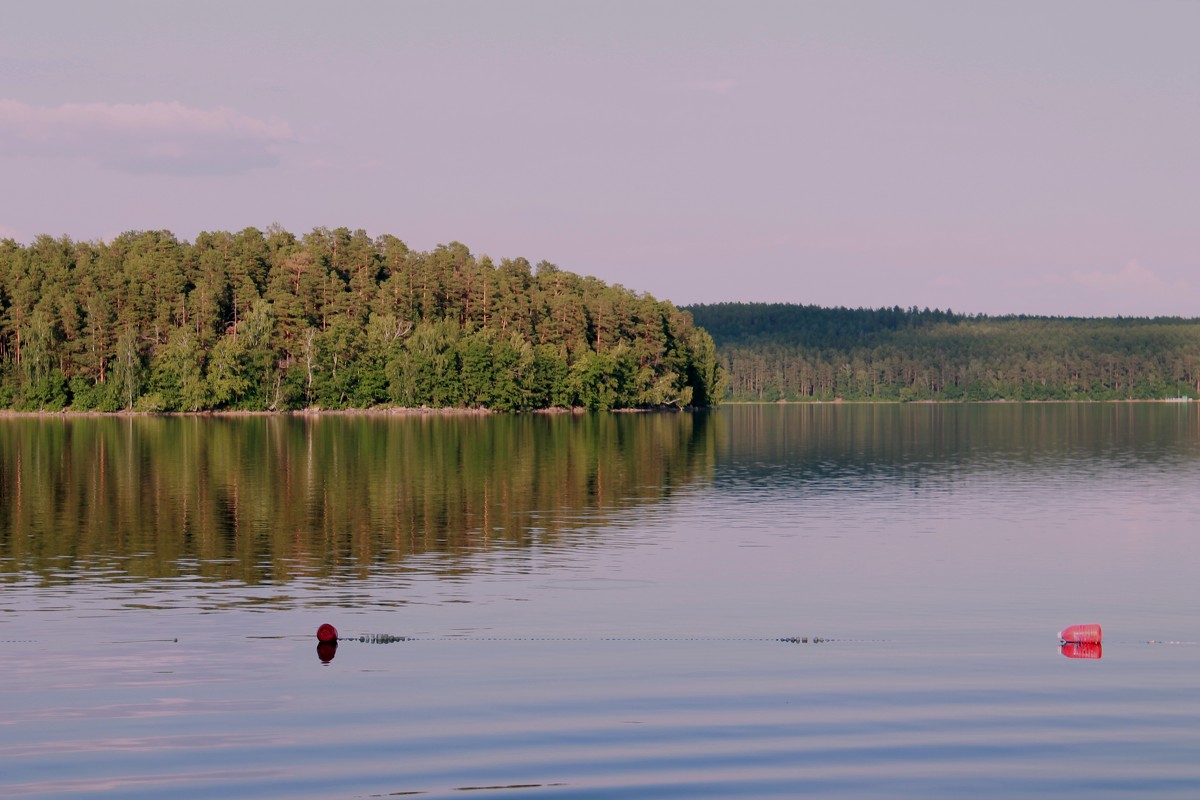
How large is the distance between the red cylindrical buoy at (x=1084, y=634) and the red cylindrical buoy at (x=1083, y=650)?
60 millimetres

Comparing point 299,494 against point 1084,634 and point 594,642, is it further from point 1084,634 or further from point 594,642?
point 1084,634

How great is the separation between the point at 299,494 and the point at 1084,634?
40.2 metres

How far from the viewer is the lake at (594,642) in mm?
19781

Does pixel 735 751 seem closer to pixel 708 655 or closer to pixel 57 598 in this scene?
pixel 708 655

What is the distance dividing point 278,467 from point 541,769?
60.5m

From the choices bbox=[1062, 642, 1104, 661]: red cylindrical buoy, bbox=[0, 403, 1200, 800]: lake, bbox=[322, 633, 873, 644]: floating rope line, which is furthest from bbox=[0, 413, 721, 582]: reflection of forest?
bbox=[1062, 642, 1104, 661]: red cylindrical buoy

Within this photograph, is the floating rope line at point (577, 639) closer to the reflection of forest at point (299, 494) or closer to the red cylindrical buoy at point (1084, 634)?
the red cylindrical buoy at point (1084, 634)

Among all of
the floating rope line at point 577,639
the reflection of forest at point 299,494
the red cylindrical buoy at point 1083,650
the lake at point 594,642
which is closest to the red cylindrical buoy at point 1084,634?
the red cylindrical buoy at point 1083,650

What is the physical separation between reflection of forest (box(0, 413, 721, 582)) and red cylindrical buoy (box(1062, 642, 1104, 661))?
19.5m

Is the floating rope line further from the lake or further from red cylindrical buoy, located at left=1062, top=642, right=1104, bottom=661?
red cylindrical buoy, located at left=1062, top=642, right=1104, bottom=661

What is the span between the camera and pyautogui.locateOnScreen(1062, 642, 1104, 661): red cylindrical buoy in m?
27.5

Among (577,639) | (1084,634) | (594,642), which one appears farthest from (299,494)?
(1084,634)

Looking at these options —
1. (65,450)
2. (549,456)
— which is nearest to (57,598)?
(549,456)

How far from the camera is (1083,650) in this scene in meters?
27.8
